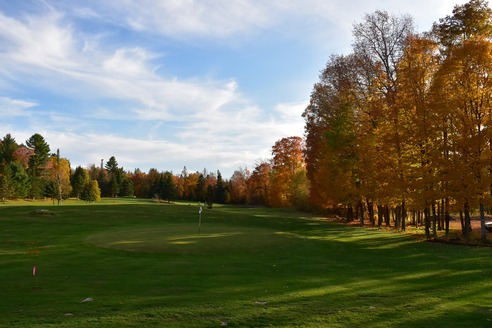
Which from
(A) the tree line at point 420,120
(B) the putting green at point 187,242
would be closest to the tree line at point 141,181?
(A) the tree line at point 420,120

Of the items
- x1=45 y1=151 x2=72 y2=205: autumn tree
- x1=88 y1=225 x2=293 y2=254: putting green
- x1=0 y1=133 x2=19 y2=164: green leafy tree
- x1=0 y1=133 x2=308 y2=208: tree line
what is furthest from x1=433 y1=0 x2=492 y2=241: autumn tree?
x1=0 y1=133 x2=19 y2=164: green leafy tree

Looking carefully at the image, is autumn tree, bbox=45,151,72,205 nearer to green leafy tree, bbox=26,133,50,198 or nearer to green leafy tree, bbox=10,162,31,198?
green leafy tree, bbox=26,133,50,198

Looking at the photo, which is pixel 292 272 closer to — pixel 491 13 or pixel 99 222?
pixel 491 13

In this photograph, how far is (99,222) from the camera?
39688mm

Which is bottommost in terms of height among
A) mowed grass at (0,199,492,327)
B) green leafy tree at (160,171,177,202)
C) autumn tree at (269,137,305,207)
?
mowed grass at (0,199,492,327)

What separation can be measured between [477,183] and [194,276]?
18.9 m

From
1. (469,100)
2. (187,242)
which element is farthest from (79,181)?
(469,100)

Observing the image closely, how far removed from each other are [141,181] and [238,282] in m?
141

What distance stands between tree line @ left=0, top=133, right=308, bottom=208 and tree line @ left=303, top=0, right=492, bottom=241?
27795 mm

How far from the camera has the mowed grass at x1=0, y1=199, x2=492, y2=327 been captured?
9.05m

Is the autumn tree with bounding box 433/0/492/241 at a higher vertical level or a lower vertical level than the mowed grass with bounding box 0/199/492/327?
higher

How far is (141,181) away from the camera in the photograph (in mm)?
148875

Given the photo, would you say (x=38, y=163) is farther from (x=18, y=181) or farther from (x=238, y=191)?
(x=238, y=191)

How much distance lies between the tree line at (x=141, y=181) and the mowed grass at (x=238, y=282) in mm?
44895
